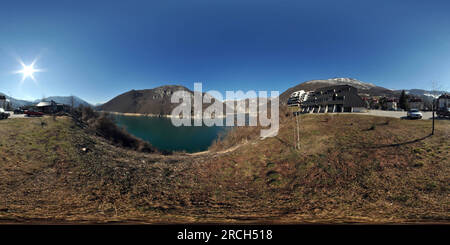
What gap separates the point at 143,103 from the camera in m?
170

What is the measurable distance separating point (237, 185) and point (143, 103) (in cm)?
19014

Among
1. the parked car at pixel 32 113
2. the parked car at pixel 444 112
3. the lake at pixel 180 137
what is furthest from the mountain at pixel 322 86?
the parked car at pixel 32 113

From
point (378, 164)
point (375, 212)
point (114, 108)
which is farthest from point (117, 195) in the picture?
point (114, 108)

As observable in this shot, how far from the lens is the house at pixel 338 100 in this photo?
28219 mm

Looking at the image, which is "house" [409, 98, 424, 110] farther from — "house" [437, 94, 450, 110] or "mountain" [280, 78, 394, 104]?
"mountain" [280, 78, 394, 104]

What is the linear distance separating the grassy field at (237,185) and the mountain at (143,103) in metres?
127

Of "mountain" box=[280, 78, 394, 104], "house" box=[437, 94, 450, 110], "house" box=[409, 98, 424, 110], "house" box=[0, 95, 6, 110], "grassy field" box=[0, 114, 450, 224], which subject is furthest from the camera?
"mountain" box=[280, 78, 394, 104]

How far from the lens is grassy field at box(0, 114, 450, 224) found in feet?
15.5

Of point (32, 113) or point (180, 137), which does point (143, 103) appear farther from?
point (32, 113)

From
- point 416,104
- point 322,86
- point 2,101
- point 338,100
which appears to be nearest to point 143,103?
point 2,101

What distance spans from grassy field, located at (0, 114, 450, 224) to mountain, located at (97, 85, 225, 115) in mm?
127447

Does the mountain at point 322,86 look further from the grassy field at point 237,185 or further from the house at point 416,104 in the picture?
the grassy field at point 237,185

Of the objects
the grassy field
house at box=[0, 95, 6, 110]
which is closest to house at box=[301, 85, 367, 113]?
the grassy field
